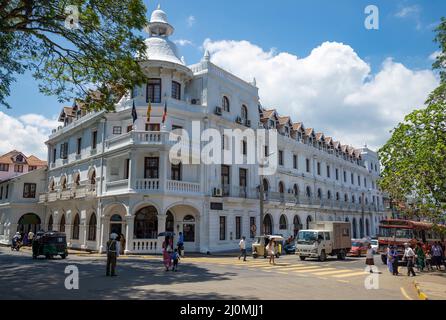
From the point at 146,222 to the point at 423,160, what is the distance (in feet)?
63.7

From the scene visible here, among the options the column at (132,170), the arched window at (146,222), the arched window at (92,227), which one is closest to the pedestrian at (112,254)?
the column at (132,170)

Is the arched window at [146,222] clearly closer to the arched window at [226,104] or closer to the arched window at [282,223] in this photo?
the arched window at [226,104]

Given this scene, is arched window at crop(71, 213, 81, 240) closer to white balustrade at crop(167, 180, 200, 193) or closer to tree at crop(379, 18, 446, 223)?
white balustrade at crop(167, 180, 200, 193)

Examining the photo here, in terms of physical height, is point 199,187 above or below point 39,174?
below

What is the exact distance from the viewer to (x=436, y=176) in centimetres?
1853

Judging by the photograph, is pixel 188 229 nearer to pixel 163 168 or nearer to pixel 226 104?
pixel 163 168

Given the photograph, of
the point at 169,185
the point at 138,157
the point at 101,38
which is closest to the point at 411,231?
the point at 169,185

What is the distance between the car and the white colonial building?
8.58 m

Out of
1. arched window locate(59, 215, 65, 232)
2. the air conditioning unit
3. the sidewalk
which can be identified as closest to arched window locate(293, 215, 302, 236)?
the air conditioning unit
